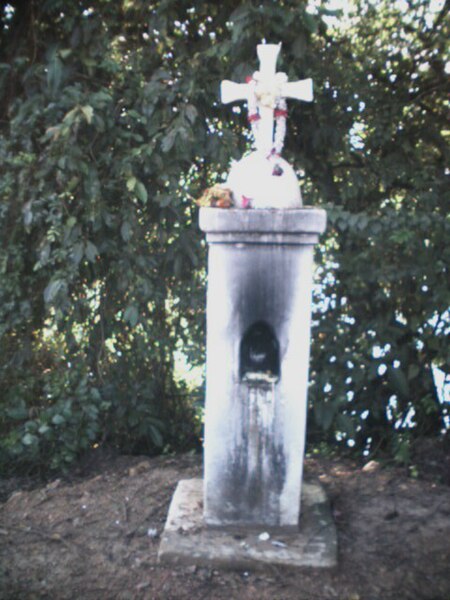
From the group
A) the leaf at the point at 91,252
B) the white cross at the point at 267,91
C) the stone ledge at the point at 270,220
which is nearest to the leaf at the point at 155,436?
the leaf at the point at 91,252

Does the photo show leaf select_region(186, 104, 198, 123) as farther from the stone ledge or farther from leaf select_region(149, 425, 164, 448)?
leaf select_region(149, 425, 164, 448)

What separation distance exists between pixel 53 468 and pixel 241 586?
1.97 m

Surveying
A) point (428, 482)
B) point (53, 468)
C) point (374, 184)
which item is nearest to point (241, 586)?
point (428, 482)

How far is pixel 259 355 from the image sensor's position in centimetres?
323

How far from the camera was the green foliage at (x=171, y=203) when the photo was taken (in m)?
4.10

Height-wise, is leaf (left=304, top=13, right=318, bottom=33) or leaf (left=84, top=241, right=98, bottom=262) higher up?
leaf (left=304, top=13, right=318, bottom=33)

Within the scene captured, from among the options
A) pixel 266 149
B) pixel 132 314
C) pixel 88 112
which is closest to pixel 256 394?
pixel 266 149

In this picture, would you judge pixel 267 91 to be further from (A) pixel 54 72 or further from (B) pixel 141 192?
(A) pixel 54 72

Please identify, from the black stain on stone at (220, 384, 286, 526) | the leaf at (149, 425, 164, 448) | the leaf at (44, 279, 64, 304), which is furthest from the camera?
the leaf at (149, 425, 164, 448)

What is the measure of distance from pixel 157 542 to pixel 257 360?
1.09m

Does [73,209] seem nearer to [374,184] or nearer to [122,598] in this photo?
[374,184]

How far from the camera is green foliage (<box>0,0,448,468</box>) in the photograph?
13.5ft

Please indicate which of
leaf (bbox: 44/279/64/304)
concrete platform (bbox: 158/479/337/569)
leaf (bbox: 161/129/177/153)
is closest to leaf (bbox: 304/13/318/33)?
leaf (bbox: 161/129/177/153)

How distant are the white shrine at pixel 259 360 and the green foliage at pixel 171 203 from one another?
90 centimetres
